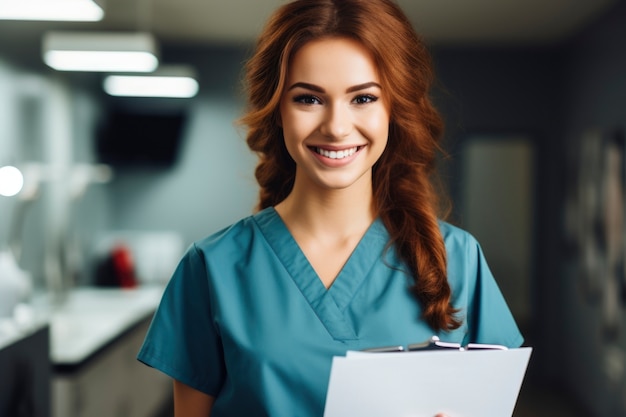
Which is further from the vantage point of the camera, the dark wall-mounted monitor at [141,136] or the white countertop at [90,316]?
the dark wall-mounted monitor at [141,136]

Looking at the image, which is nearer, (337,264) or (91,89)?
(337,264)

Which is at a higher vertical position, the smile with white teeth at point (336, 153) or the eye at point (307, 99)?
the eye at point (307, 99)

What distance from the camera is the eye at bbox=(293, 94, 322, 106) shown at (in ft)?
3.08

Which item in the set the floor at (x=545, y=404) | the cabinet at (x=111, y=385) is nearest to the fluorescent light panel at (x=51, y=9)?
the cabinet at (x=111, y=385)

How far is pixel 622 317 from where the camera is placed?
315cm

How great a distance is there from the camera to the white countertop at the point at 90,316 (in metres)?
2.38

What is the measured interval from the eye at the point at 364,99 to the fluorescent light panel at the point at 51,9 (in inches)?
36.5

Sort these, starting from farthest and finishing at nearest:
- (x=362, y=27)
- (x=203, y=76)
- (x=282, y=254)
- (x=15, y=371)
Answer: (x=203, y=76)
(x=15, y=371)
(x=282, y=254)
(x=362, y=27)

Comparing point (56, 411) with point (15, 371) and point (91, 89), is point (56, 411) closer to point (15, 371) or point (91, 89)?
point (15, 371)

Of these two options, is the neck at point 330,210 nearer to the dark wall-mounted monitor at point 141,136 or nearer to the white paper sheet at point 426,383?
the white paper sheet at point 426,383

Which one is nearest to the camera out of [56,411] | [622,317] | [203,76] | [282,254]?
[282,254]

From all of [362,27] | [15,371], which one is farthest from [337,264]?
[15,371]

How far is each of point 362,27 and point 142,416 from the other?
9.07 feet

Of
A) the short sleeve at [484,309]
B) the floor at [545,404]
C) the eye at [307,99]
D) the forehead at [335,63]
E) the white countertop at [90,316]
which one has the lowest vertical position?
the floor at [545,404]
